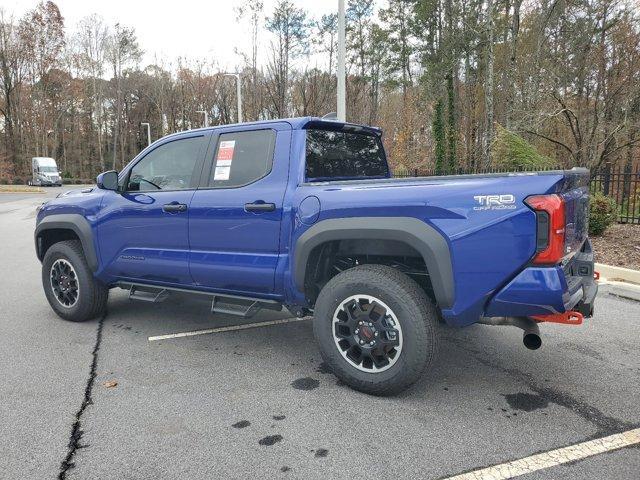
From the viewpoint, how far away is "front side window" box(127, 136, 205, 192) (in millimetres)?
4199

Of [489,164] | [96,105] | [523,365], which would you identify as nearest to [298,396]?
[523,365]

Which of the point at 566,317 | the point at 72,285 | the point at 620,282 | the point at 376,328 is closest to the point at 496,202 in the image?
the point at 566,317

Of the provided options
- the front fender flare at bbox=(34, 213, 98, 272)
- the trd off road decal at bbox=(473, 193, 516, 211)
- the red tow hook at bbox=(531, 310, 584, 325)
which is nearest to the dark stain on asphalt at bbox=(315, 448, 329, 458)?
the red tow hook at bbox=(531, 310, 584, 325)

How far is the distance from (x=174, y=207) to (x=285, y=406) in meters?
1.90

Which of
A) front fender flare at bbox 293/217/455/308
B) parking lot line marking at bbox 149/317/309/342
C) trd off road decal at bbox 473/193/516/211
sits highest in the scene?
trd off road decal at bbox 473/193/516/211

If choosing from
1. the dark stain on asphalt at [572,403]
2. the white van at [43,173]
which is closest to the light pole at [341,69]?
the dark stain on asphalt at [572,403]

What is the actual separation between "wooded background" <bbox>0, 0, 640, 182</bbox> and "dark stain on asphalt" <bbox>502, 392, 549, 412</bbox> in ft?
26.1

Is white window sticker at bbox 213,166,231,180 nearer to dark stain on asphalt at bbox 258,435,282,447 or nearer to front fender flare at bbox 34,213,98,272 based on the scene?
front fender flare at bbox 34,213,98,272

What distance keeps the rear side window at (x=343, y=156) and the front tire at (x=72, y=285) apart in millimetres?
2597

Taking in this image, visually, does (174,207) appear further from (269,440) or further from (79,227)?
(269,440)

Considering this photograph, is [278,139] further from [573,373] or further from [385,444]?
[573,373]

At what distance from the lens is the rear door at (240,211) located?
11.8 feet

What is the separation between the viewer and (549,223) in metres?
2.62

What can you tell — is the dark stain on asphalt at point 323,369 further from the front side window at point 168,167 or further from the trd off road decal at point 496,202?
the front side window at point 168,167
